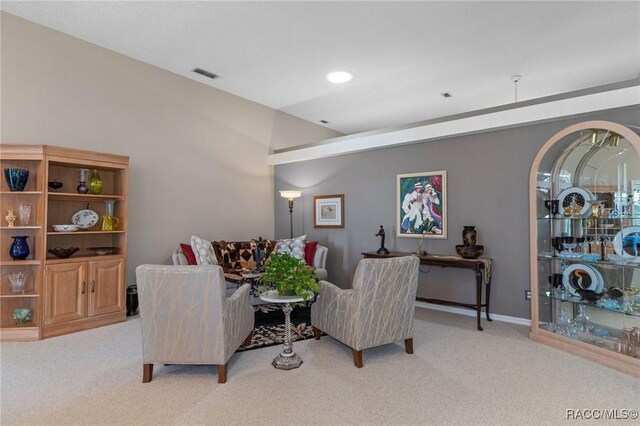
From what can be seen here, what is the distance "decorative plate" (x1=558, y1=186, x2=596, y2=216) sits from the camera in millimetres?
3416

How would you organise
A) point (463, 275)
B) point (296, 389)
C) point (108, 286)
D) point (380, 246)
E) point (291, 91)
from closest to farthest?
1. point (296, 389)
2. point (108, 286)
3. point (463, 275)
4. point (380, 246)
5. point (291, 91)

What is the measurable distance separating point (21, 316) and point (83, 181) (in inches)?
61.0

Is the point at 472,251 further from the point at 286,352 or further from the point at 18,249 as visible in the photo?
the point at 18,249

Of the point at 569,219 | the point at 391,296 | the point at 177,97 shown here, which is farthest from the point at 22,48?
the point at 569,219

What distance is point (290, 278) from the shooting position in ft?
9.35

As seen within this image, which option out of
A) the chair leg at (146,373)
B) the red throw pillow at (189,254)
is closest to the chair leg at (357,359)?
the chair leg at (146,373)

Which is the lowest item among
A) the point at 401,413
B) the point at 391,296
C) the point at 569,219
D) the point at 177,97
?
the point at 401,413

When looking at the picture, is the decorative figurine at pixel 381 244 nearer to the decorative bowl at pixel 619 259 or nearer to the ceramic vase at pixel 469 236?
the ceramic vase at pixel 469 236

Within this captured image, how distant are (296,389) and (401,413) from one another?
74 cm

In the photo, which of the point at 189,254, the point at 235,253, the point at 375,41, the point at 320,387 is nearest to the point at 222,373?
the point at 320,387

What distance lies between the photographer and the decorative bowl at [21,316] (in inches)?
141

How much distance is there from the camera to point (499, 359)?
3025mm

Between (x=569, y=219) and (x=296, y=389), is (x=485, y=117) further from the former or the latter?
(x=296, y=389)

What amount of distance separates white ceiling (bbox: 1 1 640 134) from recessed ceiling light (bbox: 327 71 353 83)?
0.11 metres
